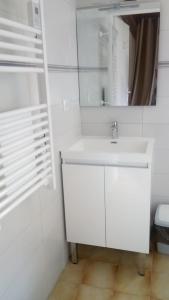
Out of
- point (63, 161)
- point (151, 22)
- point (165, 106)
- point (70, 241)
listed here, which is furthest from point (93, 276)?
point (151, 22)

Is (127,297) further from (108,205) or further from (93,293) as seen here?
(108,205)

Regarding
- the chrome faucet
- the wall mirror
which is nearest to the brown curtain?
the wall mirror

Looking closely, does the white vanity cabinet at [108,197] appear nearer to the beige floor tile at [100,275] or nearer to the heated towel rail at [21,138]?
the beige floor tile at [100,275]

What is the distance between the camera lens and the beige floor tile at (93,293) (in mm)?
1822

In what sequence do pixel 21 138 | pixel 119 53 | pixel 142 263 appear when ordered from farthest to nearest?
1. pixel 119 53
2. pixel 142 263
3. pixel 21 138

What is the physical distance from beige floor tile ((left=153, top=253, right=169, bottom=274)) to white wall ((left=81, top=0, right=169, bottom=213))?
0.44m

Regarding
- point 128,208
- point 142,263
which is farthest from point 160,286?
point 128,208

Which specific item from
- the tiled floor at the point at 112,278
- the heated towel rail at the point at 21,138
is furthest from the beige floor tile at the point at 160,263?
the heated towel rail at the point at 21,138

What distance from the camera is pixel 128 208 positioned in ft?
6.09

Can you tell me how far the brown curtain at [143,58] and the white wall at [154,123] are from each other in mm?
54

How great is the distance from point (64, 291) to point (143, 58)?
70.5 inches

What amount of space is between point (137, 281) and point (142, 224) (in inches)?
17.2

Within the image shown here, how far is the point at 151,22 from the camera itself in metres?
1.99

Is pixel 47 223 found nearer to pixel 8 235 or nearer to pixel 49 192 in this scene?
pixel 49 192
